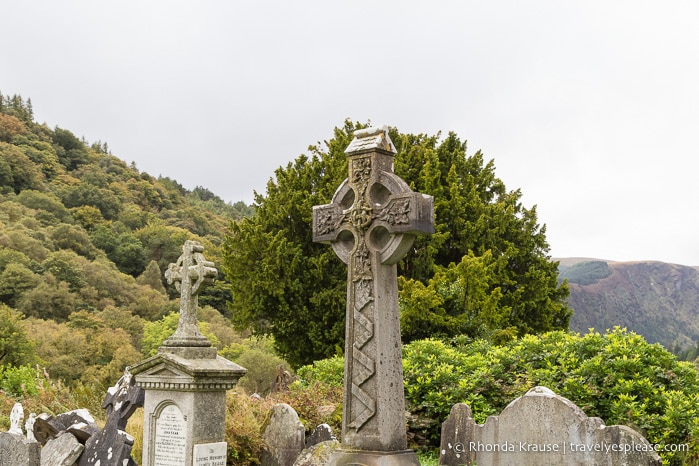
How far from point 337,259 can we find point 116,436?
12005 mm

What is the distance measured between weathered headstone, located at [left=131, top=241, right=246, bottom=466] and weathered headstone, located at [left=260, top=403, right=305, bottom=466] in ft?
4.91

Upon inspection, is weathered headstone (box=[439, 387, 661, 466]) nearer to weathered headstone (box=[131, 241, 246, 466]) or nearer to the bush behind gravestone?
the bush behind gravestone

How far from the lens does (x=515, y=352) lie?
1140 cm

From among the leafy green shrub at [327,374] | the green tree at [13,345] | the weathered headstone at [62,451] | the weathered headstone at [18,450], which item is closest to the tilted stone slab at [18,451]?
the weathered headstone at [18,450]

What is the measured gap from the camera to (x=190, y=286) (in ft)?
32.0

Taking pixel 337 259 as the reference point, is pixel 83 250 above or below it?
above

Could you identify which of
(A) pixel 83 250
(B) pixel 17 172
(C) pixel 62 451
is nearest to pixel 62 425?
(C) pixel 62 451

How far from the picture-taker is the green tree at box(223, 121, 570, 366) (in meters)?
20.8

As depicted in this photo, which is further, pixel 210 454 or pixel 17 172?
pixel 17 172

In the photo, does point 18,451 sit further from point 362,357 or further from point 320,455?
point 362,357

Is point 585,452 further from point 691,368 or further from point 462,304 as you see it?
point 462,304

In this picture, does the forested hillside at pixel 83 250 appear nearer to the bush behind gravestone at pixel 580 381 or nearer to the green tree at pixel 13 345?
the green tree at pixel 13 345

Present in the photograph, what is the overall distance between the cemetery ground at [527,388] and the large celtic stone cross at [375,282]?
346 cm

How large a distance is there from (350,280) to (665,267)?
60.5m
